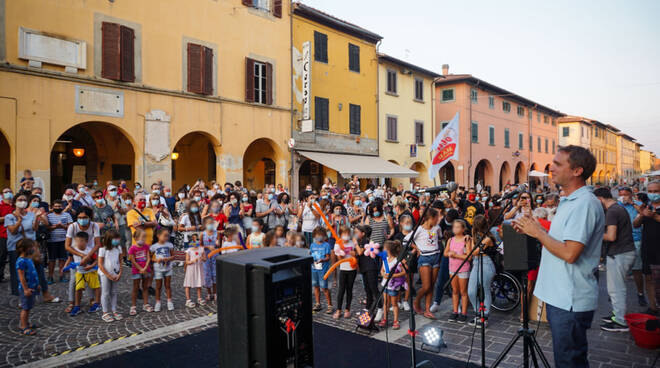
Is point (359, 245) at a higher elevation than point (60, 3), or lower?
lower

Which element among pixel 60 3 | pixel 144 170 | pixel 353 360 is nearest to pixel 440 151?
pixel 353 360

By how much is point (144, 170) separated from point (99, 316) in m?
8.53

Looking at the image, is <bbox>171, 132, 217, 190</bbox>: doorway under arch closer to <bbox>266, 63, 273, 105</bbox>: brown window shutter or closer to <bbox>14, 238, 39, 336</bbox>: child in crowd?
<bbox>266, 63, 273, 105</bbox>: brown window shutter

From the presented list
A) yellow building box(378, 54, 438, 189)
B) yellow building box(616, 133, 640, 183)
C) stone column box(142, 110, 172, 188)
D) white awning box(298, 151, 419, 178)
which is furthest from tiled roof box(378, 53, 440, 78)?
yellow building box(616, 133, 640, 183)

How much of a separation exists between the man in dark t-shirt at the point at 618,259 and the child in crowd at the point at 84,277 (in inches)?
305

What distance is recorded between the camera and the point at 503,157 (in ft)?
114

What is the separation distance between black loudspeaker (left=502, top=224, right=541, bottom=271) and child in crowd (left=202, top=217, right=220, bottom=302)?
201 inches

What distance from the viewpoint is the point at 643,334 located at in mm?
4961

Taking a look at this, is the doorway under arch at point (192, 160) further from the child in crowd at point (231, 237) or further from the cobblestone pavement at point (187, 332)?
the child in crowd at point (231, 237)

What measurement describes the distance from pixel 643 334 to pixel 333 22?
18.5 m

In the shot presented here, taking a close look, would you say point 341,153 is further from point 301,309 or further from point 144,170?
point 301,309

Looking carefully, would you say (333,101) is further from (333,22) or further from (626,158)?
(626,158)

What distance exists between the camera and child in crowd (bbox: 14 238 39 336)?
5586mm

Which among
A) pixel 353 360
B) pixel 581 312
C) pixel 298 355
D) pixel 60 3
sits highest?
pixel 60 3
